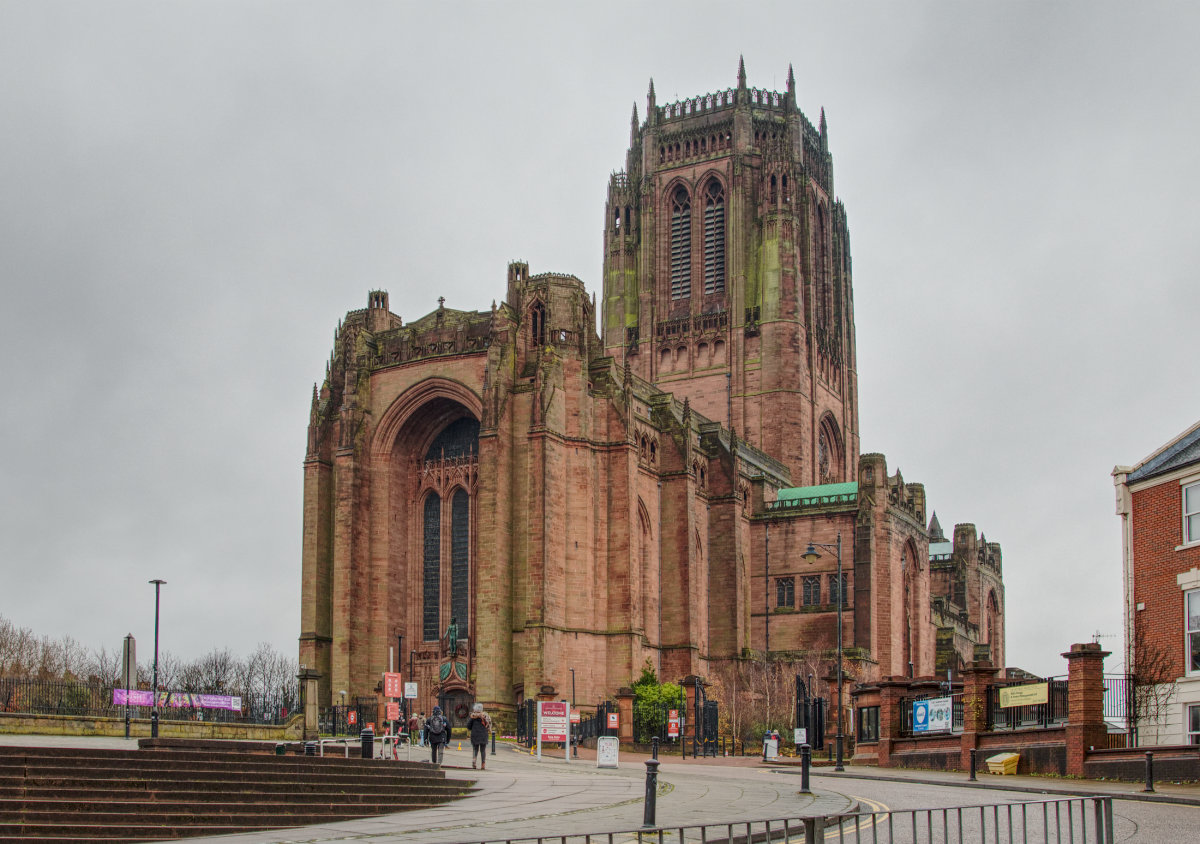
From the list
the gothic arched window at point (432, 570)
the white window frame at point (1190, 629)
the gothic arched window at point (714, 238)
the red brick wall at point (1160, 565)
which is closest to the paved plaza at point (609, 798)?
the white window frame at point (1190, 629)

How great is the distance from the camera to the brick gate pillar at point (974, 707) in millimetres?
33062

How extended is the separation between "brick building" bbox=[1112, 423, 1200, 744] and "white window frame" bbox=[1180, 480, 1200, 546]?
2 centimetres

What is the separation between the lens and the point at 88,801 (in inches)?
840

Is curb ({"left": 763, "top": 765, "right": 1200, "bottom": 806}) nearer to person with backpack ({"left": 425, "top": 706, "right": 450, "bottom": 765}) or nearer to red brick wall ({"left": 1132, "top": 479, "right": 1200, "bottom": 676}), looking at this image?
red brick wall ({"left": 1132, "top": 479, "right": 1200, "bottom": 676})

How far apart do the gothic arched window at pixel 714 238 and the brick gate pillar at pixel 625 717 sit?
143 feet

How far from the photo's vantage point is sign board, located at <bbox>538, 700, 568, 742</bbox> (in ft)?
139

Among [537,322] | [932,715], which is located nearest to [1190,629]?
[932,715]

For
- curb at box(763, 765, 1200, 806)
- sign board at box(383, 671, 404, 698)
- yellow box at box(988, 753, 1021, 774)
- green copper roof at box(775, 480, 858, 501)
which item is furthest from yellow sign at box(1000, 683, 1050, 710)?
green copper roof at box(775, 480, 858, 501)

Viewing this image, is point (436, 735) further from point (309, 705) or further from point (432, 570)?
point (432, 570)

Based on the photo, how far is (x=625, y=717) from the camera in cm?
5475

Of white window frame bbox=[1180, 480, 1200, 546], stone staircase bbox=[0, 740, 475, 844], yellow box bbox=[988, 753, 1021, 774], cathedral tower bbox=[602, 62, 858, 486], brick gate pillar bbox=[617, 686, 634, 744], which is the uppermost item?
cathedral tower bbox=[602, 62, 858, 486]

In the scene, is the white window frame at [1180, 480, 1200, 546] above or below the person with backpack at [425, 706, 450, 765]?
above

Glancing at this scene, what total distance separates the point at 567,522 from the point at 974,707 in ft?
98.1

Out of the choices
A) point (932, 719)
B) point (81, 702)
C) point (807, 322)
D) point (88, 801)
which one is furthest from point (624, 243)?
point (88, 801)
